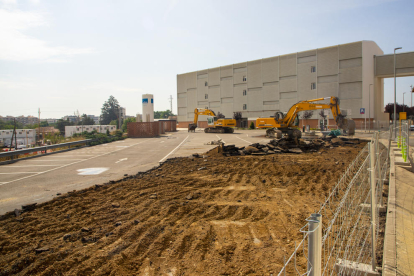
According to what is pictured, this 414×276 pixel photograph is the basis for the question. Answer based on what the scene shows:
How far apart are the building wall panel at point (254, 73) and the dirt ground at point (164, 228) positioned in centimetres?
5937

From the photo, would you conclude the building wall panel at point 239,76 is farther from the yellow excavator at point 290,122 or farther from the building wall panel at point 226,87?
the yellow excavator at point 290,122

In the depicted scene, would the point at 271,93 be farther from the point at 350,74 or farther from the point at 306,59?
the point at 350,74

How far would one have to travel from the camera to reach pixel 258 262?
13.4 ft

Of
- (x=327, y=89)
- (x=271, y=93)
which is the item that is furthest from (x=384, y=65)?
(x=271, y=93)

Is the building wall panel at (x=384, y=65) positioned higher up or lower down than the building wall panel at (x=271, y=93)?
higher up

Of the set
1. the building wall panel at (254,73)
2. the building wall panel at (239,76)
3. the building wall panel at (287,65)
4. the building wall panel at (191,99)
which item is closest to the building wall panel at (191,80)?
the building wall panel at (191,99)

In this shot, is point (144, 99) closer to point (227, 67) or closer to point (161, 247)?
point (227, 67)

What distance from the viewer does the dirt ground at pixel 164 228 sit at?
403cm

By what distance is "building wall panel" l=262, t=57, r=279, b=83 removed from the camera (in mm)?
62656

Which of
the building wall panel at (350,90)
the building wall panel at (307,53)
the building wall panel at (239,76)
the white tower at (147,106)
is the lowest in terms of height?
the white tower at (147,106)

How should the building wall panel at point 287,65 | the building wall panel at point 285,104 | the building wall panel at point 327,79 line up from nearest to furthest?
the building wall panel at point 327,79 → the building wall panel at point 287,65 → the building wall panel at point 285,104

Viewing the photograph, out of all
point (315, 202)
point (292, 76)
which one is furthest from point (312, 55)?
point (315, 202)

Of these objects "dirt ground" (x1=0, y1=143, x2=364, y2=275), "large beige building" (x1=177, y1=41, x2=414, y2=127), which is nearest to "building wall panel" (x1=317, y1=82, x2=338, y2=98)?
"large beige building" (x1=177, y1=41, x2=414, y2=127)

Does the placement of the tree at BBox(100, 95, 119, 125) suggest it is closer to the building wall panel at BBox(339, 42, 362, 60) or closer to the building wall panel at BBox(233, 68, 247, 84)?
the building wall panel at BBox(233, 68, 247, 84)
